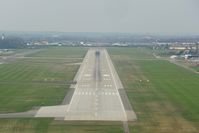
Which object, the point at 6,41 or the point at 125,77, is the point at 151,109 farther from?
the point at 6,41

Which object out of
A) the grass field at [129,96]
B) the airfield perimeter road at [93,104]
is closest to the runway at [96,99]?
the airfield perimeter road at [93,104]

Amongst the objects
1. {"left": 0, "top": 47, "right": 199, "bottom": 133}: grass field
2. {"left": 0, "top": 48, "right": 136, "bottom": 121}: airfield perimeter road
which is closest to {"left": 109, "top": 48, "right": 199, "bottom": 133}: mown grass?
{"left": 0, "top": 47, "right": 199, "bottom": 133}: grass field

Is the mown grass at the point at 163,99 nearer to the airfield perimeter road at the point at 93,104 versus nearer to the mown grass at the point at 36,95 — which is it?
the airfield perimeter road at the point at 93,104

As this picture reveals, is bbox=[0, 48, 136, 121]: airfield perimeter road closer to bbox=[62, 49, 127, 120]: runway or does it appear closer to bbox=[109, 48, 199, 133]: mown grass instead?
bbox=[62, 49, 127, 120]: runway

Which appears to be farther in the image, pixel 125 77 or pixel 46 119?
pixel 125 77

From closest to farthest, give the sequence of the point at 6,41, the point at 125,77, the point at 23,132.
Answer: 1. the point at 23,132
2. the point at 125,77
3. the point at 6,41

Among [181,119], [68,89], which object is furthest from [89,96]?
[181,119]

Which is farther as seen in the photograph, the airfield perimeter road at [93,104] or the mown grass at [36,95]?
the airfield perimeter road at [93,104]
